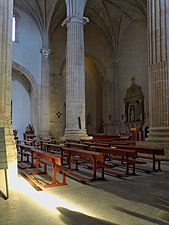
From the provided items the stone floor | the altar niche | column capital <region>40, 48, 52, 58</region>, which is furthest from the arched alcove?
the stone floor

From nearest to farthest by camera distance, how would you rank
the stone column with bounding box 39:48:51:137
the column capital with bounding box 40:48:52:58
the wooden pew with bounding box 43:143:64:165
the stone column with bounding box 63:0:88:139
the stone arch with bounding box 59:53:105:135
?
the wooden pew with bounding box 43:143:64:165 < the stone column with bounding box 63:0:88:139 < the stone column with bounding box 39:48:51:137 < the column capital with bounding box 40:48:52:58 < the stone arch with bounding box 59:53:105:135

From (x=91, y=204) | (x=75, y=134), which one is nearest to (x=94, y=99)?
(x=75, y=134)

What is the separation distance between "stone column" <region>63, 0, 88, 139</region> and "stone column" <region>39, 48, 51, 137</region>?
18.3 ft

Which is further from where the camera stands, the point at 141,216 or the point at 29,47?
the point at 29,47

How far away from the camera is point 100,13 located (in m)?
21.5

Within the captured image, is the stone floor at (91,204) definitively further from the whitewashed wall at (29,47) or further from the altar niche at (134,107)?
the altar niche at (134,107)

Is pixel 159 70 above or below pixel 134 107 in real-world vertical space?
above

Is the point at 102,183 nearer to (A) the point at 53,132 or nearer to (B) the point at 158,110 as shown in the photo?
(B) the point at 158,110

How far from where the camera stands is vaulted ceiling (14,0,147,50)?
1848 centimetres

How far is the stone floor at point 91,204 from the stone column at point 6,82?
0.55 metres

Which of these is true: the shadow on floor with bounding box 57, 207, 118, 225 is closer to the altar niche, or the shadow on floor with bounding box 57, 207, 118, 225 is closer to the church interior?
the church interior

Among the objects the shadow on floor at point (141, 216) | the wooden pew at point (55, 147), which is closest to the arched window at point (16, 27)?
the wooden pew at point (55, 147)

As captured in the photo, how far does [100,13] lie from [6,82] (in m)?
18.6

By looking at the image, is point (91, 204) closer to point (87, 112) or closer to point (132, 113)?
point (132, 113)
